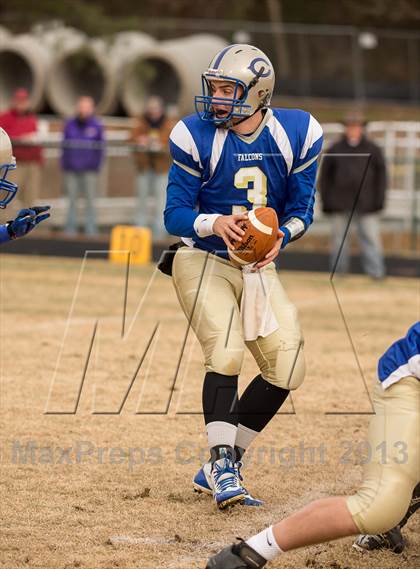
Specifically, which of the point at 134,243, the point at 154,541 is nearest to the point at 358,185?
the point at 134,243

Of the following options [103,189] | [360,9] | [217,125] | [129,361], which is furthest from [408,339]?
[360,9]

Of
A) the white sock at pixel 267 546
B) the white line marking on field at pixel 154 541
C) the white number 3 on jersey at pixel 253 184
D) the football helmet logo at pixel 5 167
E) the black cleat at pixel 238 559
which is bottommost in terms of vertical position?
the white line marking on field at pixel 154 541

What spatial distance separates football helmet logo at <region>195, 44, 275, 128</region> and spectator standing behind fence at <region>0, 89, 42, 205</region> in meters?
11.4

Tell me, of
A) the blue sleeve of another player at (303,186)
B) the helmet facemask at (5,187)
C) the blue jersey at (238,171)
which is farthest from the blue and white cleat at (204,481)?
the helmet facemask at (5,187)

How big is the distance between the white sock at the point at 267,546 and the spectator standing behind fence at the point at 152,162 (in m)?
12.5

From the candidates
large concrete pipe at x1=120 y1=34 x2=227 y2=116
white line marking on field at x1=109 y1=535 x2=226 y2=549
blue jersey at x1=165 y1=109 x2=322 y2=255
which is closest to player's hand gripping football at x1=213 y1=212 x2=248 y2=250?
blue jersey at x1=165 y1=109 x2=322 y2=255

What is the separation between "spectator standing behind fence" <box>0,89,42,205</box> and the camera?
17000 mm

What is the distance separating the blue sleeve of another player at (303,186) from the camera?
5930 millimetres

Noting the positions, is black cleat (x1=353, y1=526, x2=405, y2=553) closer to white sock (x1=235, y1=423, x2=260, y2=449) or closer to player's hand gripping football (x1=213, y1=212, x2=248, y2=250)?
white sock (x1=235, y1=423, x2=260, y2=449)

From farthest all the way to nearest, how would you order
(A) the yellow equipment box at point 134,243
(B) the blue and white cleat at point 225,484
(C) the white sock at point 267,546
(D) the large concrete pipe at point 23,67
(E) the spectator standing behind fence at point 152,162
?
(D) the large concrete pipe at point 23,67, (E) the spectator standing behind fence at point 152,162, (A) the yellow equipment box at point 134,243, (B) the blue and white cleat at point 225,484, (C) the white sock at point 267,546

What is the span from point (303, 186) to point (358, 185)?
814 centimetres

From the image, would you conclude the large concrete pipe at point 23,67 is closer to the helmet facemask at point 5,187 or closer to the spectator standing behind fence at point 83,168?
the spectator standing behind fence at point 83,168

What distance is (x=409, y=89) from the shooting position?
27797 mm

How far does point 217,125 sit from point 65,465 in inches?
75.8
